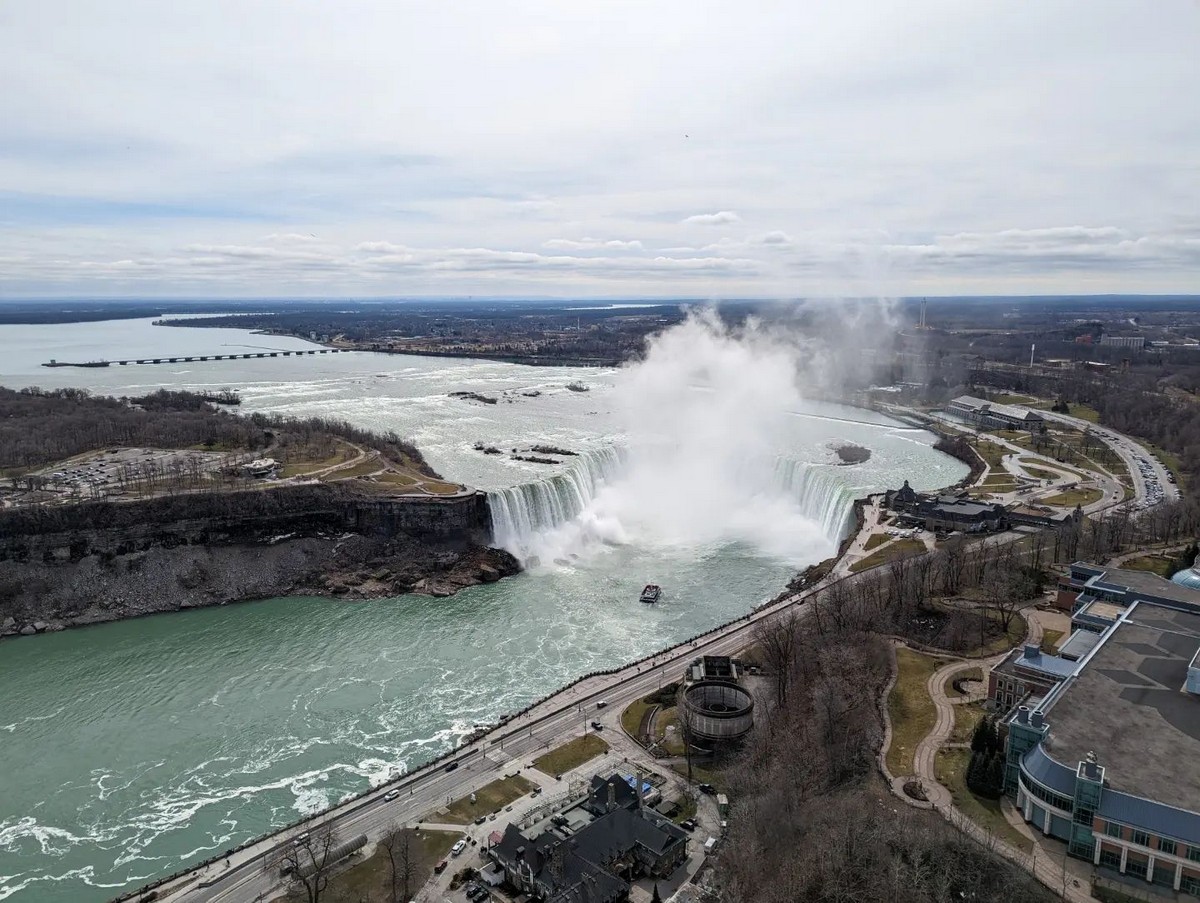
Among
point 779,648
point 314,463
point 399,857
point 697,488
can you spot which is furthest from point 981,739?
point 314,463

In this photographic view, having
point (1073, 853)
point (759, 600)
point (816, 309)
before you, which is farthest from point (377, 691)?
point (816, 309)

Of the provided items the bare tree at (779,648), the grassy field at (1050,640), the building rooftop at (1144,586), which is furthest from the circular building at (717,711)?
the building rooftop at (1144,586)

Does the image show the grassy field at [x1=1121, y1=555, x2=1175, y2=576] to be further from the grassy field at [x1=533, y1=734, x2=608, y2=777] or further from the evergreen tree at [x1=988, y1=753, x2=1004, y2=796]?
the grassy field at [x1=533, y1=734, x2=608, y2=777]

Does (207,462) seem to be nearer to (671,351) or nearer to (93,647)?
(93,647)

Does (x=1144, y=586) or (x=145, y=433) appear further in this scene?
(x=145, y=433)

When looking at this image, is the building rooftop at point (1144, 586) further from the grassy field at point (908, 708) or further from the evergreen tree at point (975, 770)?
the evergreen tree at point (975, 770)

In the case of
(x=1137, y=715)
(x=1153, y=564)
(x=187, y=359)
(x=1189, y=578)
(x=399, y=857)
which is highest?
(x=187, y=359)

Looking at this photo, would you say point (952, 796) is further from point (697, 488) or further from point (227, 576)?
point (227, 576)

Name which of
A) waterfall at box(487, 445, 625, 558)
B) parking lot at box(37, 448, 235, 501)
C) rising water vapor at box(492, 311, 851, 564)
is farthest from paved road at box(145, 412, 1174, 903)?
parking lot at box(37, 448, 235, 501)
